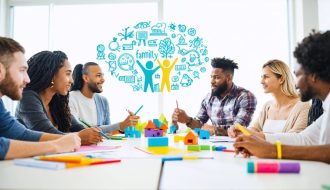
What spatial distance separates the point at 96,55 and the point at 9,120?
2.67 m

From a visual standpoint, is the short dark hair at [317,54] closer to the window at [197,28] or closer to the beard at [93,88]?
the beard at [93,88]

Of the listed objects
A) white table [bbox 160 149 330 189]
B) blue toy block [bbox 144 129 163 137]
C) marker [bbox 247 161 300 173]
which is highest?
marker [bbox 247 161 300 173]

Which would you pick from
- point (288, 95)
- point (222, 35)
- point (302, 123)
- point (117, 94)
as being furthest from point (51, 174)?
point (222, 35)

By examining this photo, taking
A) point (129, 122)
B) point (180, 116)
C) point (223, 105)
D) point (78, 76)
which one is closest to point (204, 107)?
point (223, 105)

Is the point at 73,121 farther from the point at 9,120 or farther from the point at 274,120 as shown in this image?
the point at 274,120

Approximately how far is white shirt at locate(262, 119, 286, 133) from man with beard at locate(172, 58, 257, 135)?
1.46ft

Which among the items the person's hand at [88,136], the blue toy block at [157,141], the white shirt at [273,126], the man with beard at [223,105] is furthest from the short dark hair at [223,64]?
the person's hand at [88,136]

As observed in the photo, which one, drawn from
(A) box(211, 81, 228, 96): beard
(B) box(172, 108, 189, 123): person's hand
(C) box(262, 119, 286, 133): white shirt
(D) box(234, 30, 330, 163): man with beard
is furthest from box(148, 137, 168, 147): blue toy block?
(A) box(211, 81, 228, 96): beard

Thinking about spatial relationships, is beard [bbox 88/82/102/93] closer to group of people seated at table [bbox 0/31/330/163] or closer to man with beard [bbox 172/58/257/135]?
group of people seated at table [bbox 0/31/330/163]

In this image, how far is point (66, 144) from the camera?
138cm

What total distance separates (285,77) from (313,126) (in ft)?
3.55

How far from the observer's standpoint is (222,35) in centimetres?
407

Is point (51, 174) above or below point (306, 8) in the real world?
below

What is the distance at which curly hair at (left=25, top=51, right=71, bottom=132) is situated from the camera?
2080 millimetres
